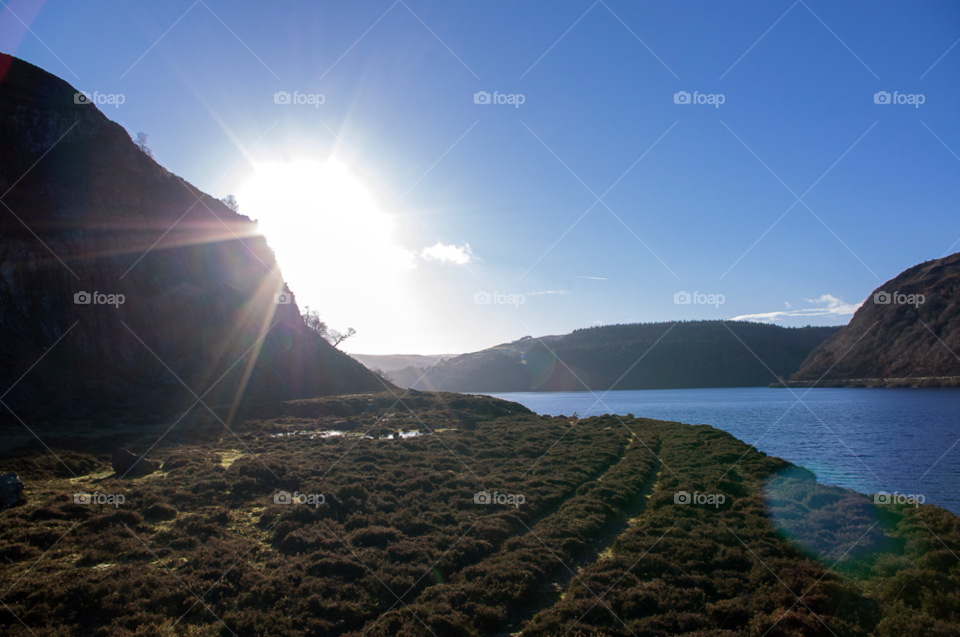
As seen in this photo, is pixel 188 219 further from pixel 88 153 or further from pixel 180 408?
pixel 180 408

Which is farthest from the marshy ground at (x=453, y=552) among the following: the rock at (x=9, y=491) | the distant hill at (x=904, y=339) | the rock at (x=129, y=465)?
the distant hill at (x=904, y=339)

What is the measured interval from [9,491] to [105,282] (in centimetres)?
3706

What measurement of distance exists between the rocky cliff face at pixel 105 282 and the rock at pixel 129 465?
17063mm

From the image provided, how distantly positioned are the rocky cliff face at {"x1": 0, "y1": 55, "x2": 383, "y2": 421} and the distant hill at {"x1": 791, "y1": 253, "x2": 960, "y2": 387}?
160 m

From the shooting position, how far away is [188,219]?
59438mm

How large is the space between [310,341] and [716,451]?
63746 mm

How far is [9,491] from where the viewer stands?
15.9 metres

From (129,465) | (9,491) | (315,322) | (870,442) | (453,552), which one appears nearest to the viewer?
(453,552)

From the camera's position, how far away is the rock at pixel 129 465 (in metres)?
21.9

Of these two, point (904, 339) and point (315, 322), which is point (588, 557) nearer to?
point (315, 322)

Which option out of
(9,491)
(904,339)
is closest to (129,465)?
(9,491)

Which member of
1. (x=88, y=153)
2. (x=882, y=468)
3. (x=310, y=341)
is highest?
(x=88, y=153)

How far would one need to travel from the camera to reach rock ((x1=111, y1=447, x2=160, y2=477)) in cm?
2194

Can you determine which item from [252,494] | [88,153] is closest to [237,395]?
[88,153]
